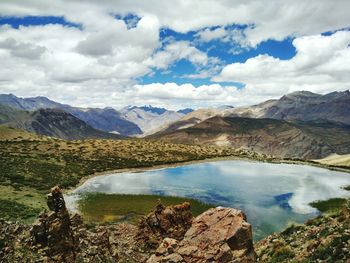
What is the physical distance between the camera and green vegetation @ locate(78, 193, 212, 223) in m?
61.8

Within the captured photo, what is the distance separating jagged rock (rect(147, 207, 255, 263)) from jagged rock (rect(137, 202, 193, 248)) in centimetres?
1621

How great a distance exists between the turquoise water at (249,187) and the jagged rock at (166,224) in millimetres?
12661

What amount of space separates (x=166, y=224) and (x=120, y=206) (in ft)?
92.3

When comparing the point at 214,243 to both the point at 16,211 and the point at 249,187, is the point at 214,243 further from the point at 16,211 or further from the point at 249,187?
the point at 249,187

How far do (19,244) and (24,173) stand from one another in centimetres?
7612

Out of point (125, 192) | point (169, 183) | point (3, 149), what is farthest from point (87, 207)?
point (3, 149)

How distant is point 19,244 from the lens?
66.0ft

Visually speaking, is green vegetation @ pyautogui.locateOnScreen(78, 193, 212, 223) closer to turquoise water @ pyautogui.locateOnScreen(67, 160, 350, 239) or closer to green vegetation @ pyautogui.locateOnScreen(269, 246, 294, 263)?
turquoise water @ pyautogui.locateOnScreen(67, 160, 350, 239)

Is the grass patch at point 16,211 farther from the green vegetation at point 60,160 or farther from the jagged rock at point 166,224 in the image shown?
the jagged rock at point 166,224

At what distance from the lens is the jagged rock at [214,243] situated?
21750 millimetres

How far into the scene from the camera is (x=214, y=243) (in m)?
23.4

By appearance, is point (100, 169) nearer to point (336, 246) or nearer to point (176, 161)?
point (176, 161)

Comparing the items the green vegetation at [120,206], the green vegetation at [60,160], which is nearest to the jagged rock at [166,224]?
the green vegetation at [120,206]

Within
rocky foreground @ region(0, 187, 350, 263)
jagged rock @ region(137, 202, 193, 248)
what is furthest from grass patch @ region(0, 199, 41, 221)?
rocky foreground @ region(0, 187, 350, 263)
